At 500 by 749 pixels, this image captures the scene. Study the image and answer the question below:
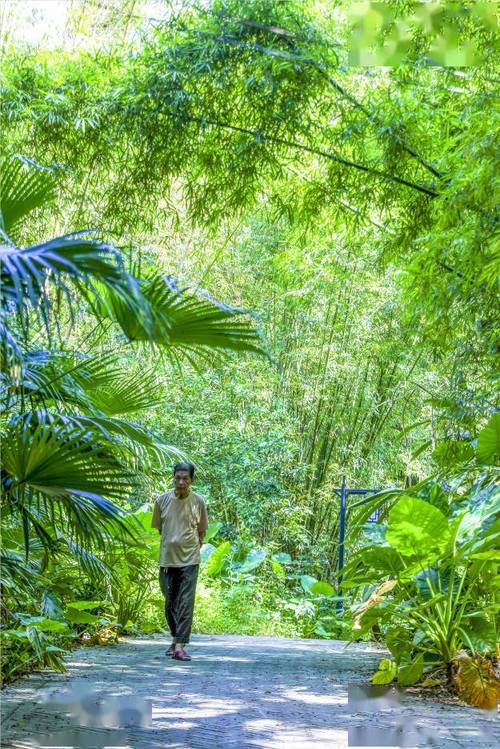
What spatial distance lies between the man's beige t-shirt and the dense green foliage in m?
A: 0.23

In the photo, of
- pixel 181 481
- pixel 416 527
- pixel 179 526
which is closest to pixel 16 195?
pixel 416 527

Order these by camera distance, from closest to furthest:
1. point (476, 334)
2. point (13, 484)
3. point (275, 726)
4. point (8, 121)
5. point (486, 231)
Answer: point (13, 484) → point (275, 726) → point (486, 231) → point (476, 334) → point (8, 121)

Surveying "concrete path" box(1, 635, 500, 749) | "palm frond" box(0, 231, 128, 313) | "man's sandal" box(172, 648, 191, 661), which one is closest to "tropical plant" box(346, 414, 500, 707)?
"concrete path" box(1, 635, 500, 749)

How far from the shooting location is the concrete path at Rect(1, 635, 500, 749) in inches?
142

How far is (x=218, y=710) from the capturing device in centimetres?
423

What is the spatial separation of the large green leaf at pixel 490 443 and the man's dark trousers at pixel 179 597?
85.2 inches

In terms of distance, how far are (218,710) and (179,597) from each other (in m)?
2.17

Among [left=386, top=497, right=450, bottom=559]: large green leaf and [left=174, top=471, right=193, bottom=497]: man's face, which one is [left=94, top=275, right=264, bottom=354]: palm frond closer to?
[left=386, top=497, right=450, bottom=559]: large green leaf

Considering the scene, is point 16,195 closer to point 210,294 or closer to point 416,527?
point 416,527

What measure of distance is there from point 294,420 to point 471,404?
706 centimetres

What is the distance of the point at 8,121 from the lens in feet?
21.3

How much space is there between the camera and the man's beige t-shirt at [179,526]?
6.42 meters

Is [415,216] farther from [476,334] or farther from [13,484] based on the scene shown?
[13,484]

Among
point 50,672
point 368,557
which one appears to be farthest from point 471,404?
point 50,672
